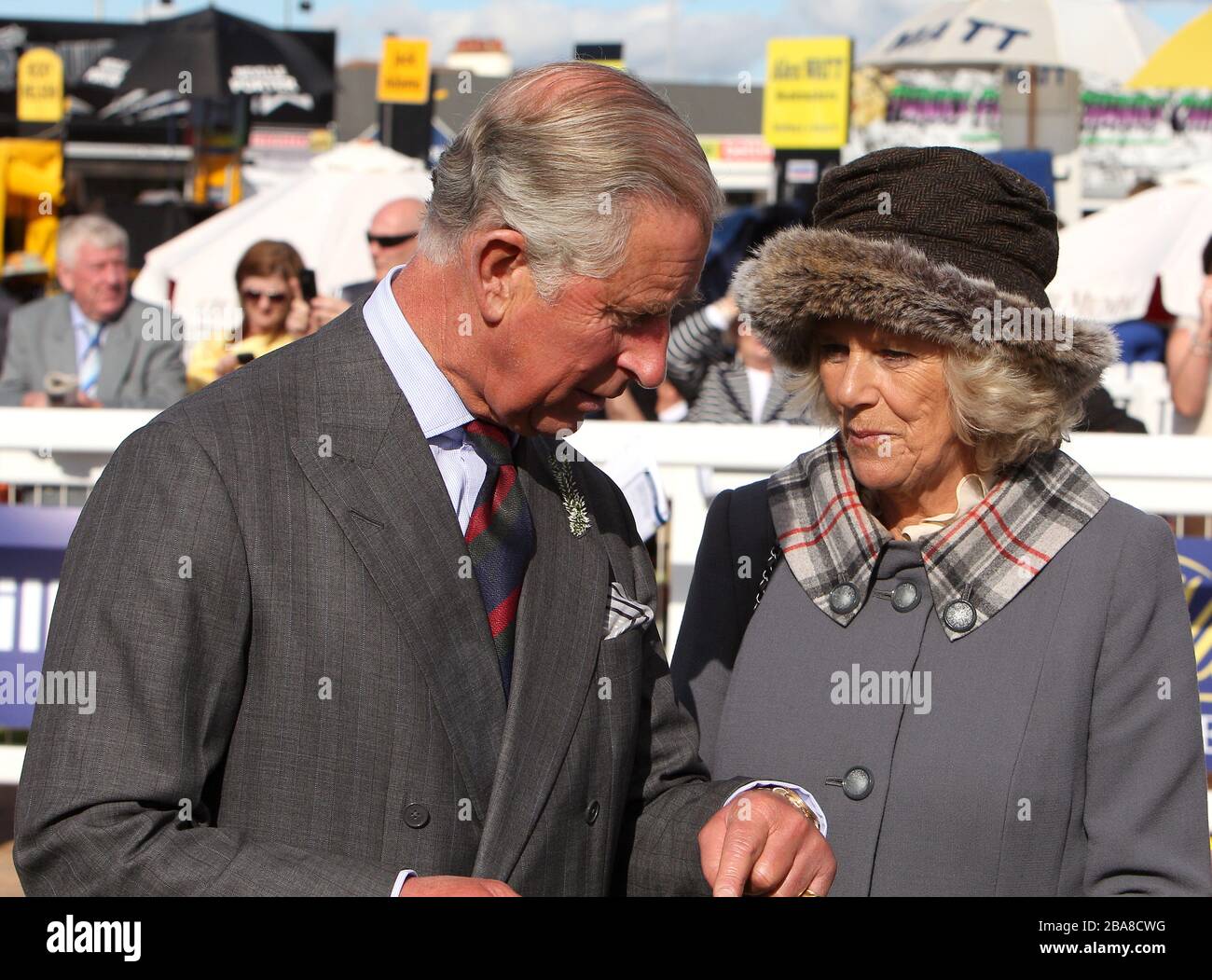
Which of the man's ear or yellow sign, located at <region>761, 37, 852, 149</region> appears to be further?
yellow sign, located at <region>761, 37, 852, 149</region>

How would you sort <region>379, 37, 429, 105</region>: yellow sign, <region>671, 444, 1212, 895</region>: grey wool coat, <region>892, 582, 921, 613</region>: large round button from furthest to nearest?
<region>379, 37, 429, 105</region>: yellow sign
<region>892, 582, 921, 613</region>: large round button
<region>671, 444, 1212, 895</region>: grey wool coat

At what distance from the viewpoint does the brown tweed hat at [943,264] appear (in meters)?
2.34

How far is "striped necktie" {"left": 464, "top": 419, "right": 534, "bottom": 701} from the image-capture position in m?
1.94

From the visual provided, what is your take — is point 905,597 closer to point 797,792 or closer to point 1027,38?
point 797,792

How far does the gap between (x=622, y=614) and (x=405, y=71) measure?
9098 millimetres

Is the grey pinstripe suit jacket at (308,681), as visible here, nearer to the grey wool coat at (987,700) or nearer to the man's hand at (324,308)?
the grey wool coat at (987,700)

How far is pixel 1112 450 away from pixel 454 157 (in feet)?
9.25

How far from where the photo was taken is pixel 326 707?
1.77 meters

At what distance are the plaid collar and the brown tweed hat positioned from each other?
0.63 feet

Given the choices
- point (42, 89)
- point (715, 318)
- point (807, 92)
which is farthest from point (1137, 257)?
point (42, 89)

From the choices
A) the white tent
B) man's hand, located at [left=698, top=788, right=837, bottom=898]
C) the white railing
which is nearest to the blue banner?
the white railing

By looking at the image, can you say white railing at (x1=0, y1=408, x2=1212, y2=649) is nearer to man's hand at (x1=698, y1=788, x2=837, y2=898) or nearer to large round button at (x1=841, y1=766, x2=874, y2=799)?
large round button at (x1=841, y1=766, x2=874, y2=799)
